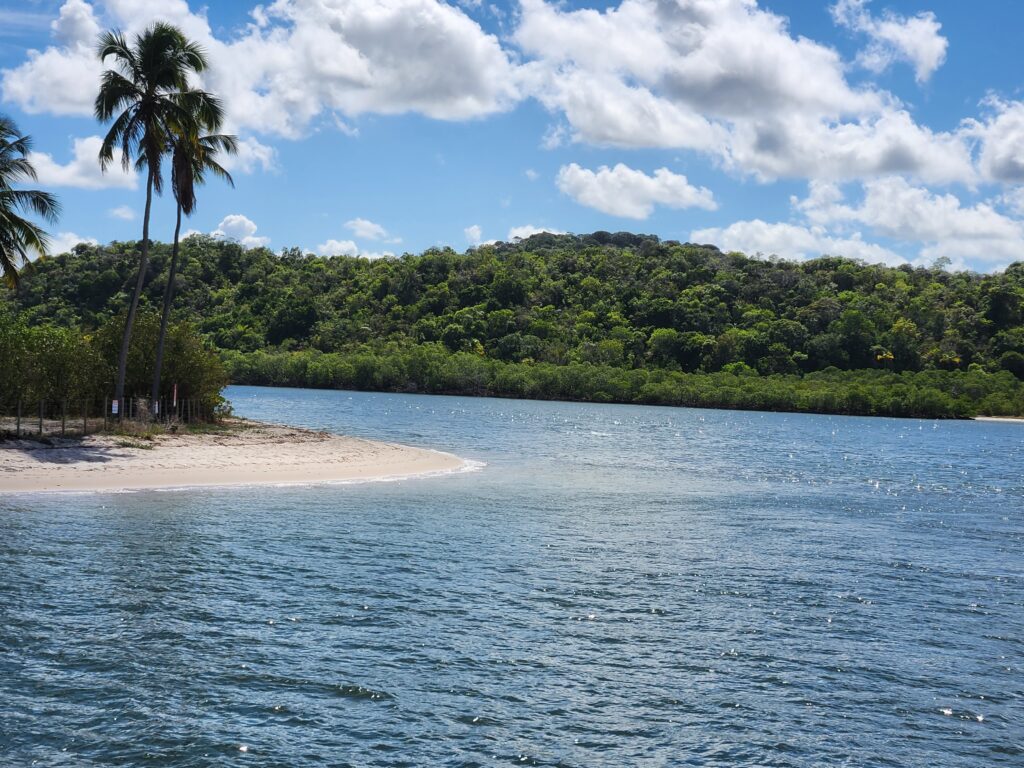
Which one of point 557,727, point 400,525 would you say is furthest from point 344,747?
point 400,525

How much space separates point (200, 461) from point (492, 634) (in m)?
24.2

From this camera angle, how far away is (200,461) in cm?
3747

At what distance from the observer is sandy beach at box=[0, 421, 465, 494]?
3219 cm

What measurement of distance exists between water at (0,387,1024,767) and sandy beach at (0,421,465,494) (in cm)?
255

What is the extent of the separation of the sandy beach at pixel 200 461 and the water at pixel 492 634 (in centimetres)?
255

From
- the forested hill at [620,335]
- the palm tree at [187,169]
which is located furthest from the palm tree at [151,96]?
the forested hill at [620,335]

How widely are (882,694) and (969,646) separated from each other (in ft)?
12.5

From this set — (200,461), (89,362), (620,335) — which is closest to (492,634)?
(200,461)

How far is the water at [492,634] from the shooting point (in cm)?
1212

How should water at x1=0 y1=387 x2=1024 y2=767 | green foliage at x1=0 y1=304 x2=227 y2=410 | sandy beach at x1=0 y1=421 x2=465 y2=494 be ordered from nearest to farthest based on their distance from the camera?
1. water at x1=0 y1=387 x2=1024 y2=767
2. sandy beach at x1=0 y1=421 x2=465 y2=494
3. green foliage at x1=0 y1=304 x2=227 y2=410

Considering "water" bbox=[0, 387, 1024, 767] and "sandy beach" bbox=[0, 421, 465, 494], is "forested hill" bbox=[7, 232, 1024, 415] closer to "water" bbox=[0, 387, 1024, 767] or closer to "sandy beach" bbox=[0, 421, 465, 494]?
"sandy beach" bbox=[0, 421, 465, 494]

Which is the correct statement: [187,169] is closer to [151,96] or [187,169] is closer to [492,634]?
[151,96]

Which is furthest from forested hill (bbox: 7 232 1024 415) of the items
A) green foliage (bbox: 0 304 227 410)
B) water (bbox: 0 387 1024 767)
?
water (bbox: 0 387 1024 767)

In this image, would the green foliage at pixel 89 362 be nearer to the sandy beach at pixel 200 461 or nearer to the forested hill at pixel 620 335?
the sandy beach at pixel 200 461
